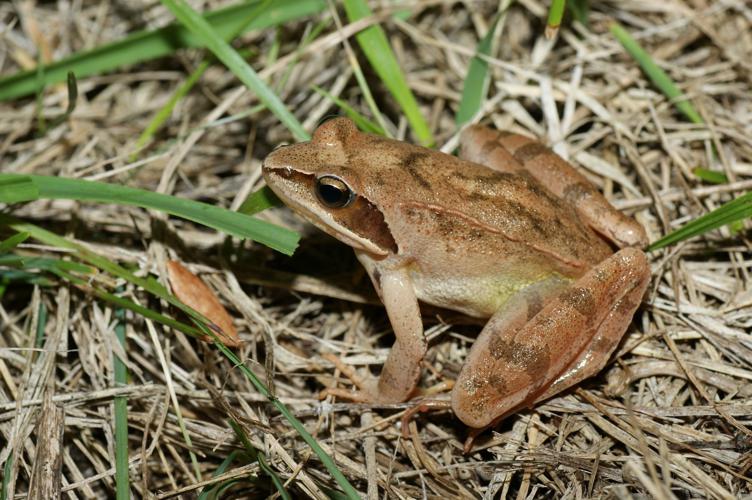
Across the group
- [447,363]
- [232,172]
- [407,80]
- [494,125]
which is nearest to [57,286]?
[232,172]

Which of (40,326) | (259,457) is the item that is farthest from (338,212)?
(40,326)

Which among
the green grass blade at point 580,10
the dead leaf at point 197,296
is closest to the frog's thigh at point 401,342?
the dead leaf at point 197,296

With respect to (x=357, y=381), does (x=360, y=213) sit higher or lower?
higher

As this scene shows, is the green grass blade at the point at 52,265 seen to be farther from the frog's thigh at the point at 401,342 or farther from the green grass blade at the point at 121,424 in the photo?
the frog's thigh at the point at 401,342

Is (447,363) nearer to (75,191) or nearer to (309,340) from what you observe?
(309,340)

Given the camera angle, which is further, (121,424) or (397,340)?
(397,340)

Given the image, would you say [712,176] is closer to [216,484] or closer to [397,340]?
[397,340]

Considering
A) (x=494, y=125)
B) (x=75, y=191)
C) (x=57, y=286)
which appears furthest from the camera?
(x=494, y=125)
